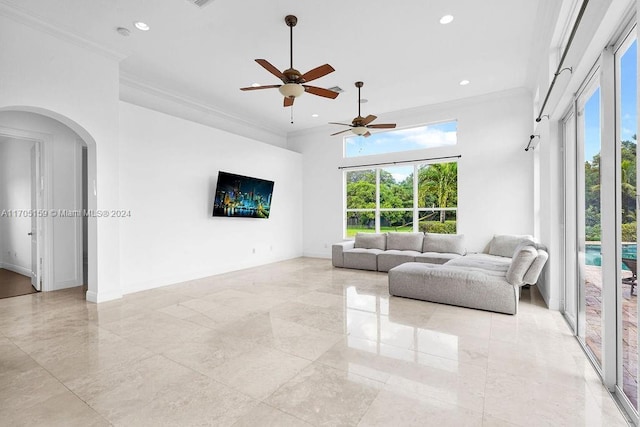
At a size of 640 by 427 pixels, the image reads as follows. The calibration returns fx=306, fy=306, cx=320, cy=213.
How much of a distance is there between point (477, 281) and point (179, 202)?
193 inches

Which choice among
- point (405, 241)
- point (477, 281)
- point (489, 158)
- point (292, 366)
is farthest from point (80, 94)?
point (489, 158)

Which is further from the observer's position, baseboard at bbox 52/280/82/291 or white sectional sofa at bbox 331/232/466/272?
white sectional sofa at bbox 331/232/466/272

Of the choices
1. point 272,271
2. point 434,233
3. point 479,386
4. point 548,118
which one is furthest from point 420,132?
point 479,386

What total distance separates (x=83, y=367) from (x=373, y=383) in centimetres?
229

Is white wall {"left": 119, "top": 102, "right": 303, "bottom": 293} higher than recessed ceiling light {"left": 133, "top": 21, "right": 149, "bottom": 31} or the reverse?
the reverse

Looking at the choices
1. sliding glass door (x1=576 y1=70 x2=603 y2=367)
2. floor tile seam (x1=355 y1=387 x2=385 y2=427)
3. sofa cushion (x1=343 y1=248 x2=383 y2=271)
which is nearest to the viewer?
floor tile seam (x1=355 y1=387 x2=385 y2=427)

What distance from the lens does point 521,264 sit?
142 inches

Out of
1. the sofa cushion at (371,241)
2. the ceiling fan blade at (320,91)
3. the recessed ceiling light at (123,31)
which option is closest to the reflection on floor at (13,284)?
the recessed ceiling light at (123,31)

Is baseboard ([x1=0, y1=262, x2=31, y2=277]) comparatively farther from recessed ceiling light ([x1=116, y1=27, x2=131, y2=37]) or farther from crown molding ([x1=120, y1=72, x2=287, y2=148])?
recessed ceiling light ([x1=116, y1=27, x2=131, y2=37])

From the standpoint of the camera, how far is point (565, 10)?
10.1 feet

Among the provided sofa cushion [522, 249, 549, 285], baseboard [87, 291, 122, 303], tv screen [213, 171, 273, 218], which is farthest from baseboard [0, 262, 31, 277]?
sofa cushion [522, 249, 549, 285]

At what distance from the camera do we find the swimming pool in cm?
187

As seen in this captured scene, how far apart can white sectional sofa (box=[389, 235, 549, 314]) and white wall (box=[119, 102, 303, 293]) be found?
143 inches

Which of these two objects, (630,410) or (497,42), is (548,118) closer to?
(497,42)
